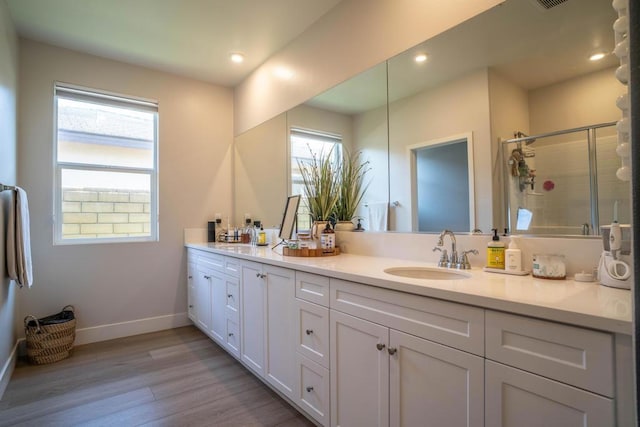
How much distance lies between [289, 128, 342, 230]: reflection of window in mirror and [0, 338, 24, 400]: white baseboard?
2174 mm

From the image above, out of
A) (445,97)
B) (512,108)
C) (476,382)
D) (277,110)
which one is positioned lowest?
(476,382)

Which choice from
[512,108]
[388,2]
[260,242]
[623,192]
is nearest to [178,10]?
[388,2]

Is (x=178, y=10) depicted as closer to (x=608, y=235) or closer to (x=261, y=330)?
(x=261, y=330)

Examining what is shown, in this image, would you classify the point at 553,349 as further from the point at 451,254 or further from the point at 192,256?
the point at 192,256

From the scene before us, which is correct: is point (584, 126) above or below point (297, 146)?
below

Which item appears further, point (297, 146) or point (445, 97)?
point (297, 146)

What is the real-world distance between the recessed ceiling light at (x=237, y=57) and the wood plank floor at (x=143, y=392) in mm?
2656

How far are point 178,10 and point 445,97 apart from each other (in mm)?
2005

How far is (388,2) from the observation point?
191 cm

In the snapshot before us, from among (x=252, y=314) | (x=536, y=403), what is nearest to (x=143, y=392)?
(x=252, y=314)

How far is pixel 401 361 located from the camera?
1.20 meters

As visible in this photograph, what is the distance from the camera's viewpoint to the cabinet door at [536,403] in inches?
30.0

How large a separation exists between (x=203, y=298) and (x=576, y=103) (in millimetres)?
2932

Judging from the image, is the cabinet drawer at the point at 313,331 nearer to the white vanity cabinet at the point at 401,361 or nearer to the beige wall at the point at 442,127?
the white vanity cabinet at the point at 401,361
